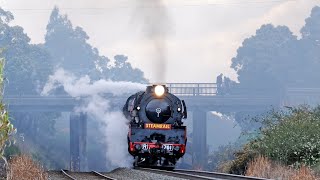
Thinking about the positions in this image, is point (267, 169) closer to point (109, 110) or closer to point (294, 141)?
point (294, 141)

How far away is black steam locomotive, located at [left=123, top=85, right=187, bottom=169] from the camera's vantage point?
25391 millimetres

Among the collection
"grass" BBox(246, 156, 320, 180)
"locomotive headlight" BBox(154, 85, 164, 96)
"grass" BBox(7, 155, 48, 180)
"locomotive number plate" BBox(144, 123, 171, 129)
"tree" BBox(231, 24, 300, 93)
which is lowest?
"grass" BBox(246, 156, 320, 180)

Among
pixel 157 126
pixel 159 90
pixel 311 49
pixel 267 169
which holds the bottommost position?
pixel 267 169

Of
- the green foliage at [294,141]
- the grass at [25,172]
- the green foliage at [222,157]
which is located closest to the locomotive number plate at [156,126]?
the green foliage at [294,141]

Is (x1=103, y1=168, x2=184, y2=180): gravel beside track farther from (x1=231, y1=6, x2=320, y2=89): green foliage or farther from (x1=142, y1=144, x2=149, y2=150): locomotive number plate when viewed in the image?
(x1=231, y1=6, x2=320, y2=89): green foliage

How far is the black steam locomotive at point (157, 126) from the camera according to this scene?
1000 inches

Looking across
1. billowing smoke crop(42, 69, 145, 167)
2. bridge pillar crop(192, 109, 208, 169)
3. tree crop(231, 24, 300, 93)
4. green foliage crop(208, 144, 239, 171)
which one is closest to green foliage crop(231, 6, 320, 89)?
tree crop(231, 24, 300, 93)

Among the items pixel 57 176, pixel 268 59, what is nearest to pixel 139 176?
pixel 57 176

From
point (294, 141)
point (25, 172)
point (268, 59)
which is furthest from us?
point (268, 59)

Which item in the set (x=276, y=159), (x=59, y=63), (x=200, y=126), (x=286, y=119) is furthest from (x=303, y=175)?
(x=59, y=63)

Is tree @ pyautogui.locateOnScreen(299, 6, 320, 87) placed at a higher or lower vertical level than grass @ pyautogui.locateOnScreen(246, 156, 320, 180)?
higher

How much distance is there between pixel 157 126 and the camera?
25578 mm

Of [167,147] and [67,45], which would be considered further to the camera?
[67,45]

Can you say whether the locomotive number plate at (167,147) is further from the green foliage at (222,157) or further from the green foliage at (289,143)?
the green foliage at (222,157)
